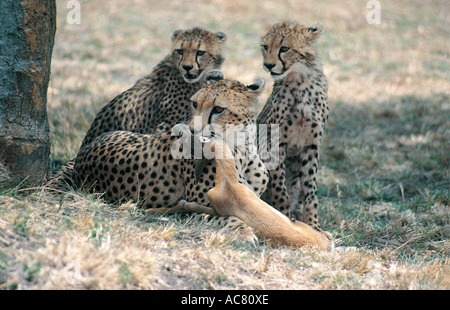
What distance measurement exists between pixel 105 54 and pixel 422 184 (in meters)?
6.27

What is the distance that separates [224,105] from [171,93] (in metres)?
1.14

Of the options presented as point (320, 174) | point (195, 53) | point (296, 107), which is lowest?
point (320, 174)

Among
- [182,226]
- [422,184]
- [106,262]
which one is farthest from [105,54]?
[106,262]

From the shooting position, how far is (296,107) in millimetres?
4406

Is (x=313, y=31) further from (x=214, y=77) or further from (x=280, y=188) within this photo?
(x=280, y=188)

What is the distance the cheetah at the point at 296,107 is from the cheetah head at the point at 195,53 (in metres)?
0.56

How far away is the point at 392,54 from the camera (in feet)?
32.9

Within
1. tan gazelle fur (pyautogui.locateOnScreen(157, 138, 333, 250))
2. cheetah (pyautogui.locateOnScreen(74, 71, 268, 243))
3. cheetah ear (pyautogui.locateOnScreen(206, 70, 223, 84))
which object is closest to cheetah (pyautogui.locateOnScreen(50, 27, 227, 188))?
cheetah ear (pyautogui.locateOnScreen(206, 70, 223, 84))

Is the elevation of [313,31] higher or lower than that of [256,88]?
higher

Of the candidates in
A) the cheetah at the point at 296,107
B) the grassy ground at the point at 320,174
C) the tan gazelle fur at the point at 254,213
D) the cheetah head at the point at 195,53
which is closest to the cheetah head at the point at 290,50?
the cheetah at the point at 296,107

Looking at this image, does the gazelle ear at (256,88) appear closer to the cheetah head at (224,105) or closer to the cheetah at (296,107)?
the cheetah head at (224,105)

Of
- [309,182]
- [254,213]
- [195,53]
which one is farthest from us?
[195,53]

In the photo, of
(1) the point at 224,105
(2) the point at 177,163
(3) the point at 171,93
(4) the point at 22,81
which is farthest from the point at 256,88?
(4) the point at 22,81
